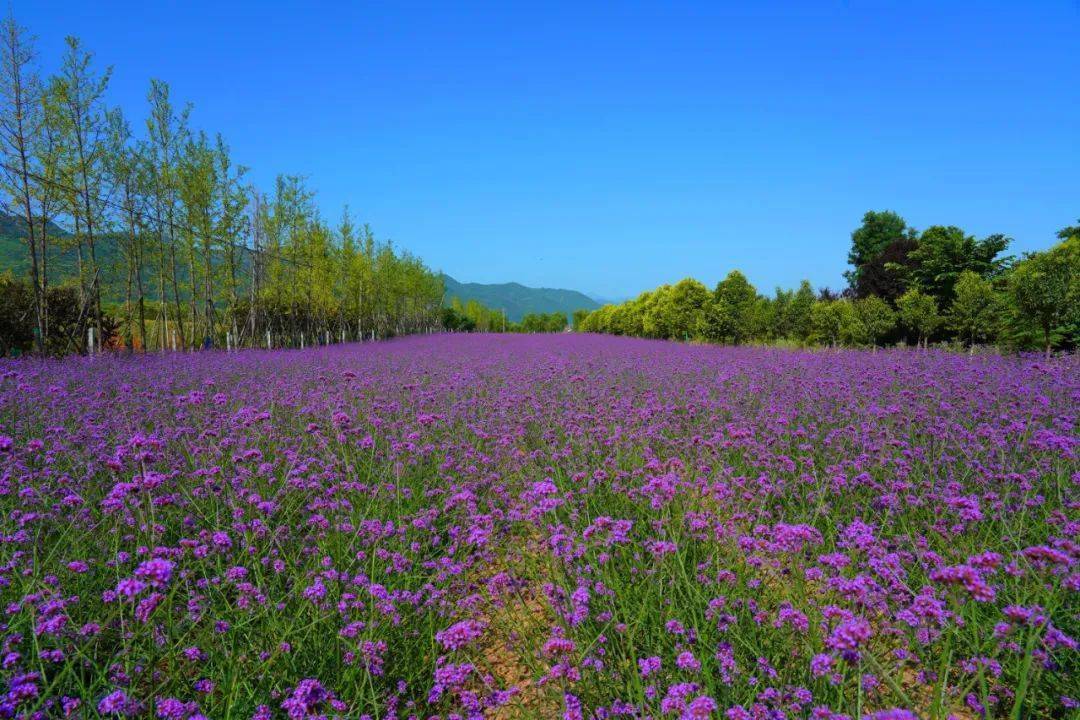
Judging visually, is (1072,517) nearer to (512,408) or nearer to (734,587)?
(734,587)

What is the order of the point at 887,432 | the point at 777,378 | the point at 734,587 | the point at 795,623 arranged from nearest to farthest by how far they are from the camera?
1. the point at 795,623
2. the point at 734,587
3. the point at 887,432
4. the point at 777,378

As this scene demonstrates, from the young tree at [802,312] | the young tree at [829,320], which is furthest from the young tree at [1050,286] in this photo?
the young tree at [802,312]

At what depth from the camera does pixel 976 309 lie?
2122cm

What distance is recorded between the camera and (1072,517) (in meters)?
3.29

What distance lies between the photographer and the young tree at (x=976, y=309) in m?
20.6

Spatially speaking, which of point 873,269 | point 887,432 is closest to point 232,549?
point 887,432

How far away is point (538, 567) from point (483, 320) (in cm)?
10553

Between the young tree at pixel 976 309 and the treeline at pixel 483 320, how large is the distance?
71.6 meters

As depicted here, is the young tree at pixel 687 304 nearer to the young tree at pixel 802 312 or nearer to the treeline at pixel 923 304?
the treeline at pixel 923 304

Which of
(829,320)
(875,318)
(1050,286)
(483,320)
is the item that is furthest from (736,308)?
(483,320)

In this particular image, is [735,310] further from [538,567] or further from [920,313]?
[538,567]

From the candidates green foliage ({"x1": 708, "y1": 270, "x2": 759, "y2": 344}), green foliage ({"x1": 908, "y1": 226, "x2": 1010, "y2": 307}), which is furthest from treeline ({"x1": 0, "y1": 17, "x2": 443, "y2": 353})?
green foliage ({"x1": 908, "y1": 226, "x2": 1010, "y2": 307})

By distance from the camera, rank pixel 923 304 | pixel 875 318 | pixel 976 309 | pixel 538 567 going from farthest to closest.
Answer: pixel 875 318 < pixel 923 304 < pixel 976 309 < pixel 538 567

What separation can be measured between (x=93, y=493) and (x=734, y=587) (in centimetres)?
410
